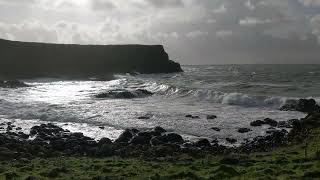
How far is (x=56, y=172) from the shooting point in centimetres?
1714

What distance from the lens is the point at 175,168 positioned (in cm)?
1812

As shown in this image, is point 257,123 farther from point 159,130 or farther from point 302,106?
point 302,106

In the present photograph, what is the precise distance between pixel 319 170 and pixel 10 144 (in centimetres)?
1707

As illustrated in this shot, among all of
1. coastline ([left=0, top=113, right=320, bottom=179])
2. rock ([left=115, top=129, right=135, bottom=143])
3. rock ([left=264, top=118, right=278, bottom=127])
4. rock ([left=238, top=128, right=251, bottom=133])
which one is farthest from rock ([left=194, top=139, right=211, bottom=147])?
rock ([left=264, top=118, right=278, bottom=127])

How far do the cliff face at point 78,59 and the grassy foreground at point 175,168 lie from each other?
99343 millimetres

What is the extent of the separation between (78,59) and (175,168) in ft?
403

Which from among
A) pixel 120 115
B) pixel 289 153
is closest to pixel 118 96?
pixel 120 115

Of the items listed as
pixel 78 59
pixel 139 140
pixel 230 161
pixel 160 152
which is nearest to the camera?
pixel 230 161

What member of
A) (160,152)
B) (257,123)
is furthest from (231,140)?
(257,123)

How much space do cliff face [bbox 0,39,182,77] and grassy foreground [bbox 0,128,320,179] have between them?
326 ft

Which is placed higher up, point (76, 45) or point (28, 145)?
point (76, 45)

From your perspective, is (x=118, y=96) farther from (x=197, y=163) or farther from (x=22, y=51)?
(x=22, y=51)

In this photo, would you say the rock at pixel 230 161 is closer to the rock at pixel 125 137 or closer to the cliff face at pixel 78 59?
the rock at pixel 125 137

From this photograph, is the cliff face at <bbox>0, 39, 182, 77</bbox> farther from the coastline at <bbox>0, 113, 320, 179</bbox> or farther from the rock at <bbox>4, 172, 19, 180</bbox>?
the rock at <bbox>4, 172, 19, 180</bbox>
